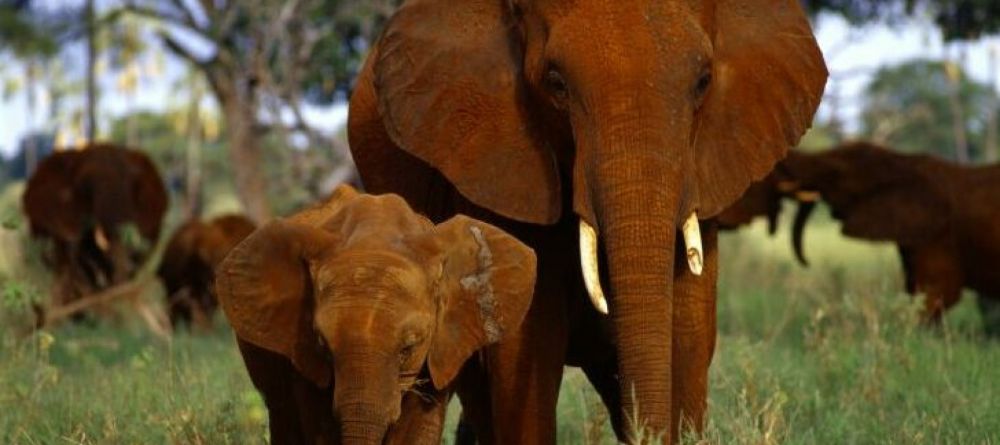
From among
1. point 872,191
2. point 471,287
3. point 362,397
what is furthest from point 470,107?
point 872,191

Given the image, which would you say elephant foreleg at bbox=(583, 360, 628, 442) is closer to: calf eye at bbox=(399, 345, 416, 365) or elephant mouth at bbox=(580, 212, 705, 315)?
elephant mouth at bbox=(580, 212, 705, 315)

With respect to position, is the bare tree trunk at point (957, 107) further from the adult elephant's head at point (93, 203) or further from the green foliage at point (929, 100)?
the adult elephant's head at point (93, 203)

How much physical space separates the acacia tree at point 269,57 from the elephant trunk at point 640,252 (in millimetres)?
12017

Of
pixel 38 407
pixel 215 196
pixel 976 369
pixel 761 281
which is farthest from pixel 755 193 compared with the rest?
pixel 215 196

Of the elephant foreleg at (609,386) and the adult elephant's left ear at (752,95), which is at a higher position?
the adult elephant's left ear at (752,95)

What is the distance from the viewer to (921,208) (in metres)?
14.6

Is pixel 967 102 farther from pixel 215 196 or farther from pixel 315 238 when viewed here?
pixel 315 238

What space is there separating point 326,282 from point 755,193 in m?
10.0

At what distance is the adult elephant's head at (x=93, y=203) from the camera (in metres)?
18.3

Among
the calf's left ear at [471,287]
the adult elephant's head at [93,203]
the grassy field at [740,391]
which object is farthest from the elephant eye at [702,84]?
the adult elephant's head at [93,203]

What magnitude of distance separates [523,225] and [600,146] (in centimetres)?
65

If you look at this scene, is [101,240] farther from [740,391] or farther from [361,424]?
[361,424]

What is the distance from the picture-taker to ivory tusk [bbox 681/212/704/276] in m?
6.45

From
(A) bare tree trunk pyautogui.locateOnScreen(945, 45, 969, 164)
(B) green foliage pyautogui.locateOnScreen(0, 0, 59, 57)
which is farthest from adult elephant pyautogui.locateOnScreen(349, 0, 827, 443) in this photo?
(B) green foliage pyautogui.locateOnScreen(0, 0, 59, 57)
